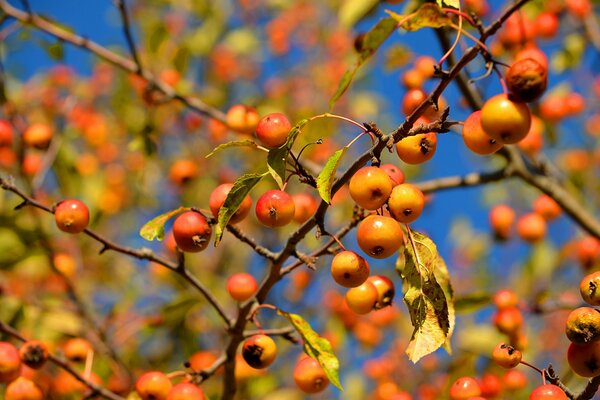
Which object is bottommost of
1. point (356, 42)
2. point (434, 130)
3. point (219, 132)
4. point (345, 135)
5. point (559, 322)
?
point (559, 322)

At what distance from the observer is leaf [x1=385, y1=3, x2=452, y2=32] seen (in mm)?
1566

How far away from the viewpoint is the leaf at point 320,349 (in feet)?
6.46

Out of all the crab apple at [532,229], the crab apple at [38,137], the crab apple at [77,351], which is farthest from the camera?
the crab apple at [532,229]

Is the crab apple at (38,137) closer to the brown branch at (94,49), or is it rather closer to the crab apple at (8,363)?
the brown branch at (94,49)

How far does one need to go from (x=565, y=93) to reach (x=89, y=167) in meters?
4.54

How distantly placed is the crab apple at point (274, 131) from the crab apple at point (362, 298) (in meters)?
0.65

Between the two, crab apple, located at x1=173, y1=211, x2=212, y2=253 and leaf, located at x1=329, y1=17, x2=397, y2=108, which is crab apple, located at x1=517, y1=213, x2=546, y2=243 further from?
leaf, located at x1=329, y1=17, x2=397, y2=108

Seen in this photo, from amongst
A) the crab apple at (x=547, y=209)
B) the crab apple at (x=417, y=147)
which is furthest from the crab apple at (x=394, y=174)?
the crab apple at (x=547, y=209)

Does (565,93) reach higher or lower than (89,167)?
higher

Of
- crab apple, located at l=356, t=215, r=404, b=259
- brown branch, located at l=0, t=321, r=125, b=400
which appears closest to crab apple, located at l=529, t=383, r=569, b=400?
crab apple, located at l=356, t=215, r=404, b=259

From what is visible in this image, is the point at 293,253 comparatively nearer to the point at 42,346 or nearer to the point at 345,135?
the point at 42,346

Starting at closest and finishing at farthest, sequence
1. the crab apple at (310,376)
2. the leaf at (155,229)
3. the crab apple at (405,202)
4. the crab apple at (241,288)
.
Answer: the crab apple at (405,202) → the leaf at (155,229) → the crab apple at (310,376) → the crab apple at (241,288)

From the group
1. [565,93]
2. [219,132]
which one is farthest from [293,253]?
[565,93]

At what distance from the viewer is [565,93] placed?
187 inches
